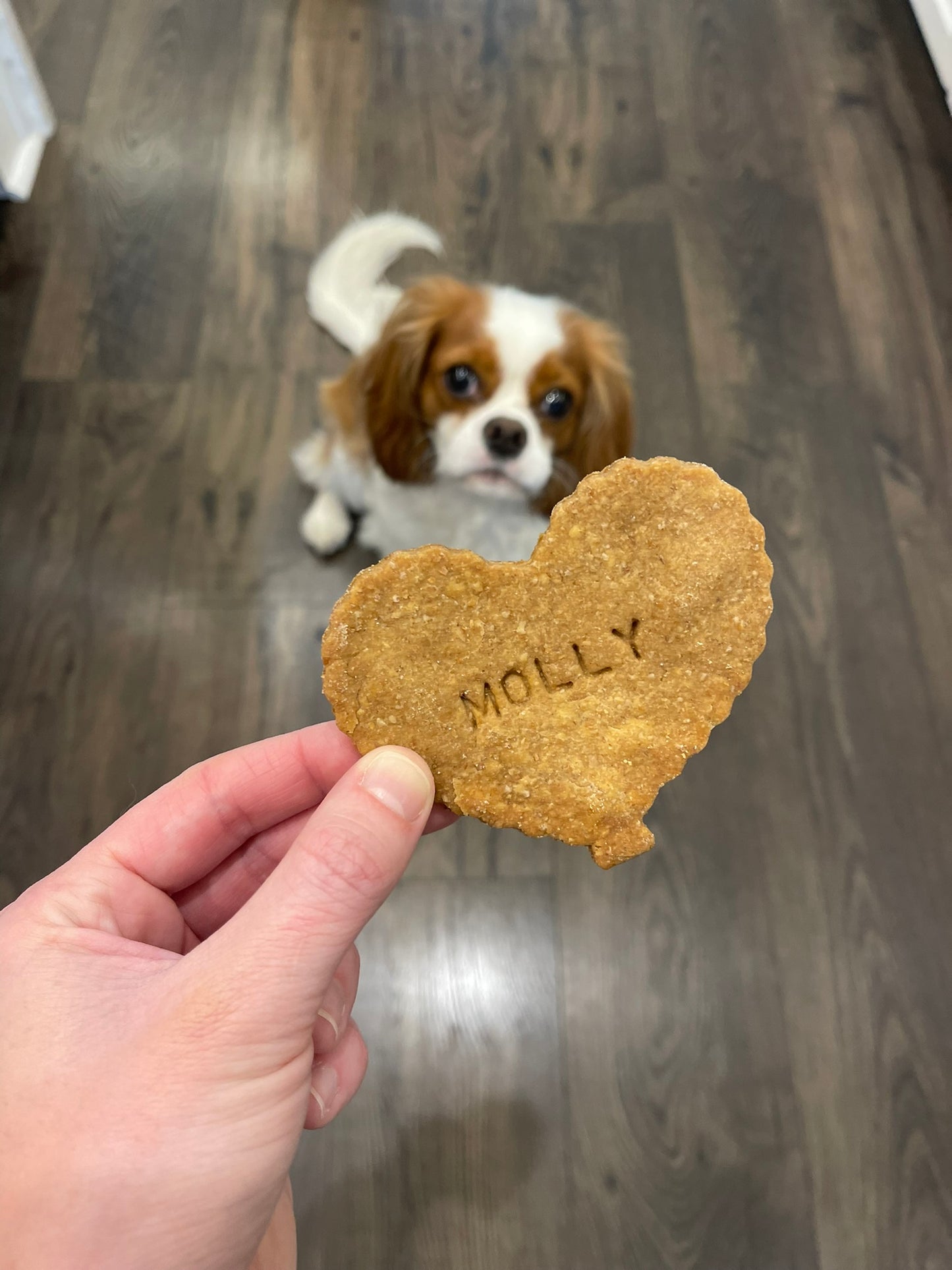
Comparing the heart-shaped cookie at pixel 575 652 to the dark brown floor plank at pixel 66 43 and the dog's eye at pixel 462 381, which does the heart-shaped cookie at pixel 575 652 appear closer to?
the dog's eye at pixel 462 381

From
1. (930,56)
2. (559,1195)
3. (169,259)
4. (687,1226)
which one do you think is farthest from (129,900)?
(930,56)

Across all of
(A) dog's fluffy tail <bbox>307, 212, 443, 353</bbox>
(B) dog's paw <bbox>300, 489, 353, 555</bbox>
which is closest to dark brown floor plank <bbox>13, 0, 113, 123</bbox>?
(A) dog's fluffy tail <bbox>307, 212, 443, 353</bbox>

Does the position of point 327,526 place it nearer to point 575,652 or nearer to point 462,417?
point 462,417

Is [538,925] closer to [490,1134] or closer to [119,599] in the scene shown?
[490,1134]

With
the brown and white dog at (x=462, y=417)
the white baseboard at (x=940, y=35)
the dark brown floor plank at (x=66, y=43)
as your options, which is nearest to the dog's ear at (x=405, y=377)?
the brown and white dog at (x=462, y=417)

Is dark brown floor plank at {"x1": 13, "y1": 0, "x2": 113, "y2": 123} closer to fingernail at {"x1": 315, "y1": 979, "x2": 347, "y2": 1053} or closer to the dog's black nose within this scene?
the dog's black nose

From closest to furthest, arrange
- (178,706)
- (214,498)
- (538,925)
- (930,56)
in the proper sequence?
(538,925) < (178,706) < (214,498) < (930,56)

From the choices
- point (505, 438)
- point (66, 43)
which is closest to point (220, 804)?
point (505, 438)
